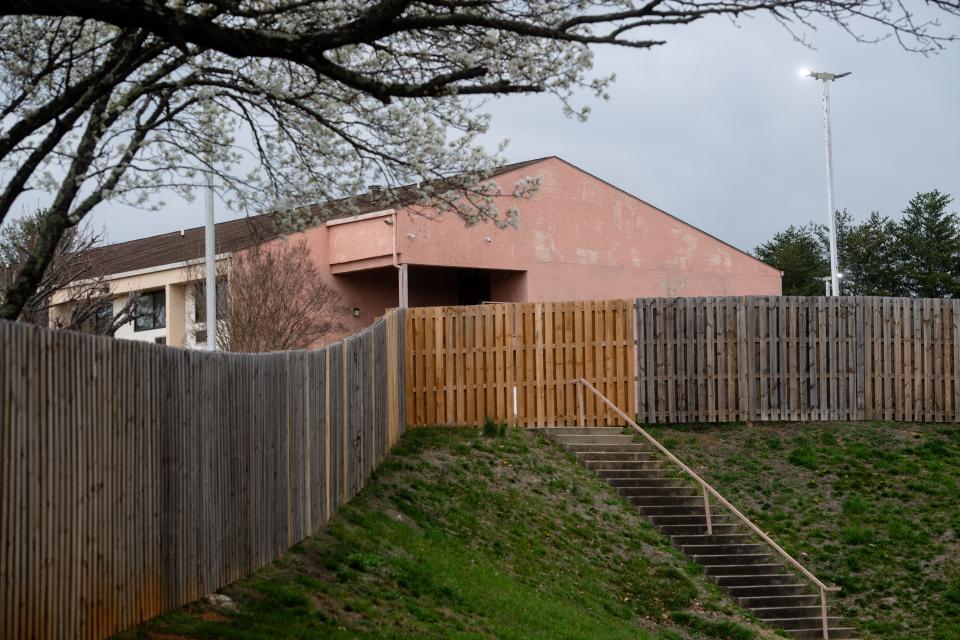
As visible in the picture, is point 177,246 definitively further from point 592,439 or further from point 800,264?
point 800,264

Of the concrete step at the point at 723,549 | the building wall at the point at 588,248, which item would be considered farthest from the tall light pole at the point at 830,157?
the concrete step at the point at 723,549

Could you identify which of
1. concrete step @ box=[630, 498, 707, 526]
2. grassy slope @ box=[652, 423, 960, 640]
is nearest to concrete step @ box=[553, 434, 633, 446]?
grassy slope @ box=[652, 423, 960, 640]

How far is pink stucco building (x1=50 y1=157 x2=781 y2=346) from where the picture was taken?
3059 centimetres

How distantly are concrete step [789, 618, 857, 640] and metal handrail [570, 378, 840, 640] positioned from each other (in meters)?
0.13

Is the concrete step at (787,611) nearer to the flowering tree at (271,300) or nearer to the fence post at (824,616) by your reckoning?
the fence post at (824,616)

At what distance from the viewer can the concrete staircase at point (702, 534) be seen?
16406mm

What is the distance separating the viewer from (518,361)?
21.6 m

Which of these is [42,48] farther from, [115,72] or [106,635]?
[106,635]

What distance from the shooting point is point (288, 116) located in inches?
488

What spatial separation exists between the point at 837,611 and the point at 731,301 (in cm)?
682

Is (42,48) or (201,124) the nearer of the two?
(42,48)

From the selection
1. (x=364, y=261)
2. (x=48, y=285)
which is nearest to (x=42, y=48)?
(x=48, y=285)

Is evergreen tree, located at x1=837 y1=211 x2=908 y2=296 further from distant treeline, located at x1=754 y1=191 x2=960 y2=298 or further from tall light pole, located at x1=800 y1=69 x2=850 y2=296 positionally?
tall light pole, located at x1=800 y1=69 x2=850 y2=296

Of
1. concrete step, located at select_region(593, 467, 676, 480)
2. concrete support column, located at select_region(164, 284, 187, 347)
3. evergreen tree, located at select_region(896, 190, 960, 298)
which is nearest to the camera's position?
concrete step, located at select_region(593, 467, 676, 480)
